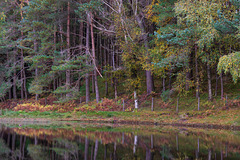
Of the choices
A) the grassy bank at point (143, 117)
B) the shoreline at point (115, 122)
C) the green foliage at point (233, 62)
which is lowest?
the shoreline at point (115, 122)

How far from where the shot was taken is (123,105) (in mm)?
25312

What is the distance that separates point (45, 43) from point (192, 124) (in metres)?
18.3

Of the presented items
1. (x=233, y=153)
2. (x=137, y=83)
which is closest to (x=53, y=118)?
(x=137, y=83)

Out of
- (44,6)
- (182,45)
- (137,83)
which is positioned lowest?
(137,83)

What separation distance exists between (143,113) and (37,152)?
14.6 m

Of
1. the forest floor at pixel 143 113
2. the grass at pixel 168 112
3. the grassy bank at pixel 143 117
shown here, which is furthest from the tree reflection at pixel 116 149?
the grass at pixel 168 112

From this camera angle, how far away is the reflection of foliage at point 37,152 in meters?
8.96

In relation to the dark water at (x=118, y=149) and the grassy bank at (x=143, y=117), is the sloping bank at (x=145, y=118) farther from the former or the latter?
the dark water at (x=118, y=149)

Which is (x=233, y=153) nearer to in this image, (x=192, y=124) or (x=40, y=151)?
(x=40, y=151)

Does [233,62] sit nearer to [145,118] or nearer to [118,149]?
[118,149]

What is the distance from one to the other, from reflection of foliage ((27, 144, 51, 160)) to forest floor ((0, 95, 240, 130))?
11.6 meters

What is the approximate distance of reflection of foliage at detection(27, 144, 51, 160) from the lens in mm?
8959

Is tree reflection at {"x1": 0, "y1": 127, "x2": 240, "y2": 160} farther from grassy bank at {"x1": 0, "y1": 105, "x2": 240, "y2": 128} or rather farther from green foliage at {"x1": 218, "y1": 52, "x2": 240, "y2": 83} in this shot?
grassy bank at {"x1": 0, "y1": 105, "x2": 240, "y2": 128}

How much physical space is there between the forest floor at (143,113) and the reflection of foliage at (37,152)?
11.6 m
